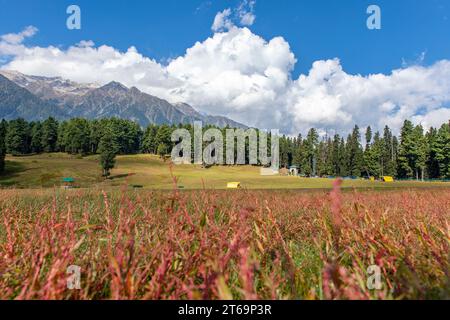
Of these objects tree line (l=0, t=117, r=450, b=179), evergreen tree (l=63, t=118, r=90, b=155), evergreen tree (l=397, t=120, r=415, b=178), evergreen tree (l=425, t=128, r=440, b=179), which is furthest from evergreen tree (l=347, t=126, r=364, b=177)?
evergreen tree (l=63, t=118, r=90, b=155)

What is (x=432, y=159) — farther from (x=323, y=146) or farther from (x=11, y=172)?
(x=11, y=172)

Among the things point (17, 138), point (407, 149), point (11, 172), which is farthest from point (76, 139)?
point (407, 149)

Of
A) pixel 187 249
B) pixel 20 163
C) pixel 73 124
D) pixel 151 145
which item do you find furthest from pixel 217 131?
pixel 187 249

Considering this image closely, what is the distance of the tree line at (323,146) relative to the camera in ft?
294

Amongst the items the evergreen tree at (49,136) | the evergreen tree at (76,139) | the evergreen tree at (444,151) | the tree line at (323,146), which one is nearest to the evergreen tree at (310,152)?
the tree line at (323,146)

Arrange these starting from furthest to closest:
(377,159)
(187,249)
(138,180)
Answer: (377,159), (138,180), (187,249)

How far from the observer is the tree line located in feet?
294

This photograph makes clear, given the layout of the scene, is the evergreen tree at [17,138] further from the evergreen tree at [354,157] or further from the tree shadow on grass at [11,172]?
the evergreen tree at [354,157]

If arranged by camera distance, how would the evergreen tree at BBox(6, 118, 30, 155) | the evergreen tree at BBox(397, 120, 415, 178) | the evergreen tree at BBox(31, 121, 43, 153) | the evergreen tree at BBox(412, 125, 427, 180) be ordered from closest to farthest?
the evergreen tree at BBox(412, 125, 427, 180) < the evergreen tree at BBox(397, 120, 415, 178) < the evergreen tree at BBox(6, 118, 30, 155) < the evergreen tree at BBox(31, 121, 43, 153)

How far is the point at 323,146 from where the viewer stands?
12600 centimetres

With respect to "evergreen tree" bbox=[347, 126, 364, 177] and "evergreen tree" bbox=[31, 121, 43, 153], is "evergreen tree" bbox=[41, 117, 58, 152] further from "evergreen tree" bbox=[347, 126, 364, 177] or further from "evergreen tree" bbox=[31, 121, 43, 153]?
"evergreen tree" bbox=[347, 126, 364, 177]
